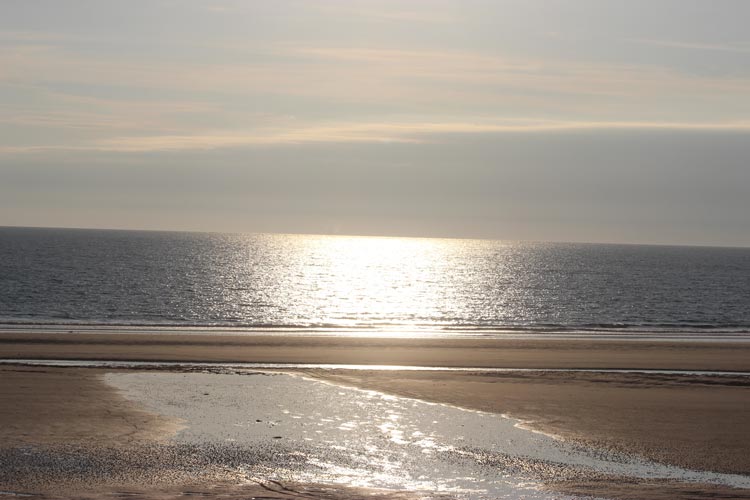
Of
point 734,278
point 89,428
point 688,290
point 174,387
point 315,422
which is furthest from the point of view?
point 734,278

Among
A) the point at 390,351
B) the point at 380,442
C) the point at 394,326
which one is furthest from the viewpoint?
the point at 394,326

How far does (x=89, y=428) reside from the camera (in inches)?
790

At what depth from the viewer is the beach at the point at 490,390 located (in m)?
18.5

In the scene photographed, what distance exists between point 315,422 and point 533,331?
40.3 m

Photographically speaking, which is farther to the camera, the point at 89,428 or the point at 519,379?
the point at 519,379

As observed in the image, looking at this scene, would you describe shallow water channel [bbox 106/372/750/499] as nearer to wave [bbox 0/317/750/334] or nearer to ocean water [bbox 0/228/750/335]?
wave [bbox 0/317/750/334]

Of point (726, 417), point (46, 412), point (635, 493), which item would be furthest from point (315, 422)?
point (726, 417)

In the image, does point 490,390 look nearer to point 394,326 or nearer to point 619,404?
point 619,404

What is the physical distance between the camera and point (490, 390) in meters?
28.0

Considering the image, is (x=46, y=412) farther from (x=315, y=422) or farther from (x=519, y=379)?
(x=519, y=379)

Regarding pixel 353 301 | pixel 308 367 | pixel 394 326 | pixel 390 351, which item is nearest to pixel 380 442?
pixel 308 367

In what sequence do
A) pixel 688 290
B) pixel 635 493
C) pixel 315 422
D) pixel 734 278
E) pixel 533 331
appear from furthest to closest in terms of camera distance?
pixel 734 278
pixel 688 290
pixel 533 331
pixel 315 422
pixel 635 493

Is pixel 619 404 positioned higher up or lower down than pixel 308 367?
higher up

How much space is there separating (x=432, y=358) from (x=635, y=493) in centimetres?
2330
